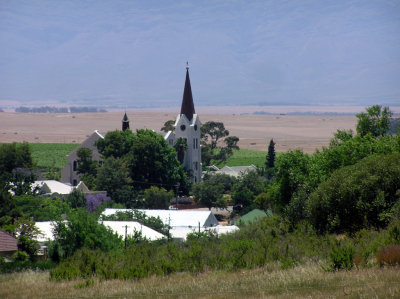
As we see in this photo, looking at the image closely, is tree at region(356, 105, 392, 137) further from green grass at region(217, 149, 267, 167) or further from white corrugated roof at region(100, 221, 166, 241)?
green grass at region(217, 149, 267, 167)

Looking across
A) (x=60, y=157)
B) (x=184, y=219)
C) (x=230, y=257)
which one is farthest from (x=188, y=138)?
(x=230, y=257)

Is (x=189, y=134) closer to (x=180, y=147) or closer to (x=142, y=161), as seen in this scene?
(x=180, y=147)

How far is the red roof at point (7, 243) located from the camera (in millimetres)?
28645

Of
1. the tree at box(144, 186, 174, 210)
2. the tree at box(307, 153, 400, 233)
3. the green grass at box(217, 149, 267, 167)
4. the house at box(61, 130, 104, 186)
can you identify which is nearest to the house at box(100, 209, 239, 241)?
the tree at box(144, 186, 174, 210)

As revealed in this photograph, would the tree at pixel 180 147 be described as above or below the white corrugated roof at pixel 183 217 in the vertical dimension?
above

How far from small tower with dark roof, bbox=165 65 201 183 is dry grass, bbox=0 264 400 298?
74.9 metres

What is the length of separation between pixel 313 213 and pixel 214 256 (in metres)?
7.58

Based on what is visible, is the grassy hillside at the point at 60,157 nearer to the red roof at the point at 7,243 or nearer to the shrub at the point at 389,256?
the red roof at the point at 7,243

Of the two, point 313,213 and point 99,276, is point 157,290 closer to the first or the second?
point 99,276

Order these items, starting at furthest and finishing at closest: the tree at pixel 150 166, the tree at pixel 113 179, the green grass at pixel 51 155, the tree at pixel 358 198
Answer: the green grass at pixel 51 155
the tree at pixel 150 166
the tree at pixel 113 179
the tree at pixel 358 198

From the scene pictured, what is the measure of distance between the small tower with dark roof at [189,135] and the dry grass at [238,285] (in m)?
74.9

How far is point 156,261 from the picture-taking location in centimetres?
2002

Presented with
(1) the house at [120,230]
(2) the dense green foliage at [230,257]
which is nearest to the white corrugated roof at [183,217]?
(1) the house at [120,230]

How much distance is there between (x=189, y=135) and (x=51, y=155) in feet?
140
